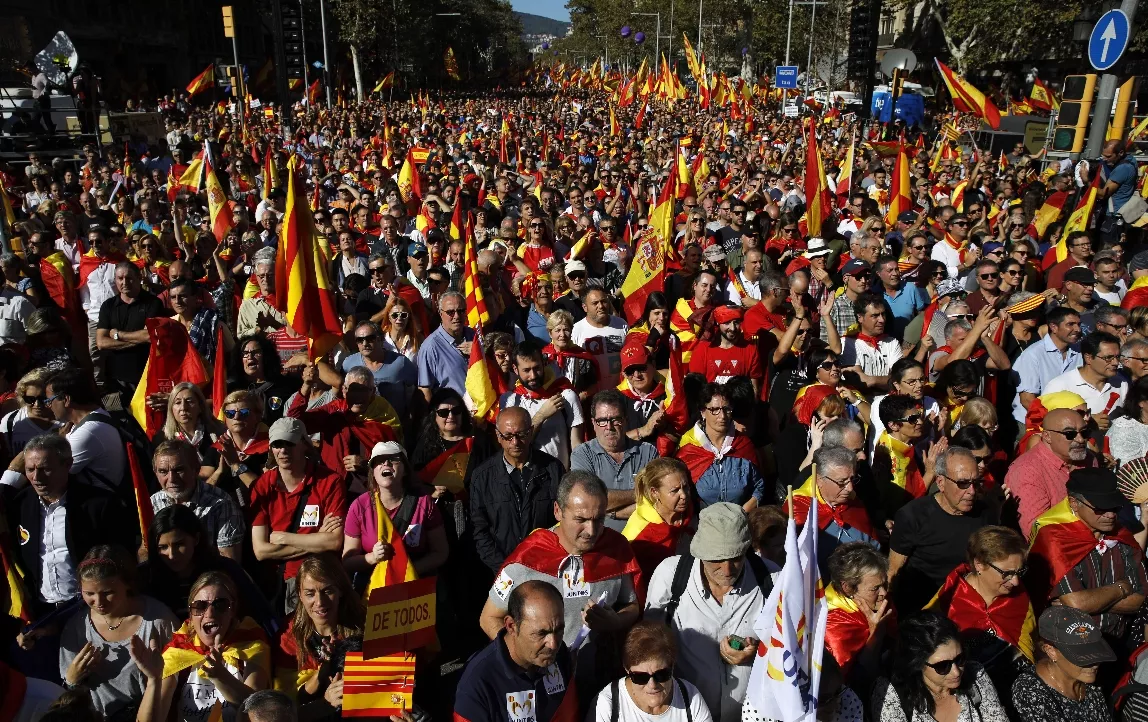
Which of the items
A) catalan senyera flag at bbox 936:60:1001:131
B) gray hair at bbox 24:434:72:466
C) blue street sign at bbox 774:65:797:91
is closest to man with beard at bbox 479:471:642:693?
gray hair at bbox 24:434:72:466

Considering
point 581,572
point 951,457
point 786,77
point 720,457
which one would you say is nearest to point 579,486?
point 581,572

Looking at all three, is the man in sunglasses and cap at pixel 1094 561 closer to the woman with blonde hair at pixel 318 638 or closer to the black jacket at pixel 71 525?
the woman with blonde hair at pixel 318 638

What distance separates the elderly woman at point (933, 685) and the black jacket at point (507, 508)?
6.05 feet

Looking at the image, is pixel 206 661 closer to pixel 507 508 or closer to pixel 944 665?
pixel 507 508

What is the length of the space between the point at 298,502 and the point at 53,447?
110cm

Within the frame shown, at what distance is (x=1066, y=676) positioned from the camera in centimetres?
322

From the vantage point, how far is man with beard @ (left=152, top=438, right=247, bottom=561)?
4355 mm

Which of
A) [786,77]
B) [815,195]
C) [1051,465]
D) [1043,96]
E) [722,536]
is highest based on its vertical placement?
[786,77]

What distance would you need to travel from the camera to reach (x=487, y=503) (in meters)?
4.58

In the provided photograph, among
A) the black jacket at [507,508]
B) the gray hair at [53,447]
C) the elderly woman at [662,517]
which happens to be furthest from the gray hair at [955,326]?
the gray hair at [53,447]

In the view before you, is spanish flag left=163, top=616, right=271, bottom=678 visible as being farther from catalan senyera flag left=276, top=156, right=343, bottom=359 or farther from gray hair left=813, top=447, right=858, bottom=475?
catalan senyera flag left=276, top=156, right=343, bottom=359

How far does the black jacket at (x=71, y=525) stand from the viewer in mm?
4336

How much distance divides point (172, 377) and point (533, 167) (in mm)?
11654

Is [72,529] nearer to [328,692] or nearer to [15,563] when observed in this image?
A: [15,563]
